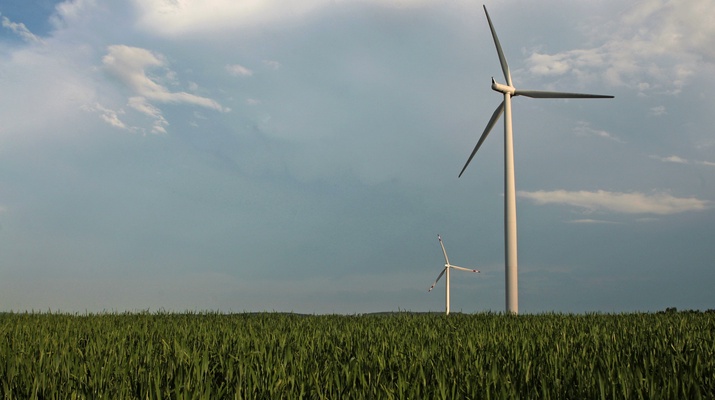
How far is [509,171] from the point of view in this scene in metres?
25.4

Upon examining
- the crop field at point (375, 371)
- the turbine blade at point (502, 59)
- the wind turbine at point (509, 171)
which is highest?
the turbine blade at point (502, 59)

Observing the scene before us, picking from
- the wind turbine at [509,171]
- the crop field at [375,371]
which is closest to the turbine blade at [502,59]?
the wind turbine at [509,171]

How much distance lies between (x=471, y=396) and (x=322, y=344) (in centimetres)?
392

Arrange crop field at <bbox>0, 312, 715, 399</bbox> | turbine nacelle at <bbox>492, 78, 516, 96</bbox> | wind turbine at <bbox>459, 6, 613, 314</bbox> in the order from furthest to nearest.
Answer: turbine nacelle at <bbox>492, 78, 516, 96</bbox>
wind turbine at <bbox>459, 6, 613, 314</bbox>
crop field at <bbox>0, 312, 715, 399</bbox>

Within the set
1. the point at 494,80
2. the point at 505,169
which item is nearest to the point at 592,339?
the point at 505,169

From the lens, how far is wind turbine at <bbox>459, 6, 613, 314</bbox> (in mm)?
24156

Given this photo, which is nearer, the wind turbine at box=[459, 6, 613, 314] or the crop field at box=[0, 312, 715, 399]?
the crop field at box=[0, 312, 715, 399]

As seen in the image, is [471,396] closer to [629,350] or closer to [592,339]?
[629,350]

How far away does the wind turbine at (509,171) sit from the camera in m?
24.2

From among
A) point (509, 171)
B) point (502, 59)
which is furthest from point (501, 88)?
point (509, 171)

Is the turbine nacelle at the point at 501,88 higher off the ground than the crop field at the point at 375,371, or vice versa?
the turbine nacelle at the point at 501,88

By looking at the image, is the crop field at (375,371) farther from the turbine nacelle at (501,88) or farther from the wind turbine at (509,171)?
the turbine nacelle at (501,88)

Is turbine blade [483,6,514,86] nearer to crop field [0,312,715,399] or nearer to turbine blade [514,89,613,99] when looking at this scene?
turbine blade [514,89,613,99]

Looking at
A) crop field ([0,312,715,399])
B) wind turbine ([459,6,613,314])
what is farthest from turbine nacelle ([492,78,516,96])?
crop field ([0,312,715,399])
